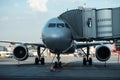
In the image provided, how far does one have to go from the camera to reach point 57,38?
20.7 m

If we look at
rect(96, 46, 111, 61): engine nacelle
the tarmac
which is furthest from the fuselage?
rect(96, 46, 111, 61): engine nacelle

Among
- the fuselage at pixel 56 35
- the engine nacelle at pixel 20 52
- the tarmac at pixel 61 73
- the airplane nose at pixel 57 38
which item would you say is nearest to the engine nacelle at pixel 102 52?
the tarmac at pixel 61 73

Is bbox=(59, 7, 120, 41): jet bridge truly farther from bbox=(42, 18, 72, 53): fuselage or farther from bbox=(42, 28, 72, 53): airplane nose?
bbox=(42, 28, 72, 53): airplane nose

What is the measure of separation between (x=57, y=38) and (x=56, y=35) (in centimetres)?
22

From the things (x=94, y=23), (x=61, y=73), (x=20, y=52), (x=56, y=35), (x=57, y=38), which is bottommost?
(x=61, y=73)

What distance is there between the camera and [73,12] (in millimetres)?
23781

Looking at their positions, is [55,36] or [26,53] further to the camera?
[26,53]

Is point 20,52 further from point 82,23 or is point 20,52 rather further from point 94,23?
point 94,23

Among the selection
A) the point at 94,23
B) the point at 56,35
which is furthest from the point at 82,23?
the point at 56,35

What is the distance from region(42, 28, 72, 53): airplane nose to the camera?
68.1 ft

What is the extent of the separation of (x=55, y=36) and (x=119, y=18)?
193 inches

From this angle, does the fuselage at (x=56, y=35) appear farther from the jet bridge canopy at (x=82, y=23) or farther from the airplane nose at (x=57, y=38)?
the jet bridge canopy at (x=82, y=23)

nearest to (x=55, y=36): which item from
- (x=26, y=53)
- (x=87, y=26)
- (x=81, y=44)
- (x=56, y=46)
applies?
(x=56, y=46)

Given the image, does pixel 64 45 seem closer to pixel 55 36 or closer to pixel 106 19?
pixel 55 36
